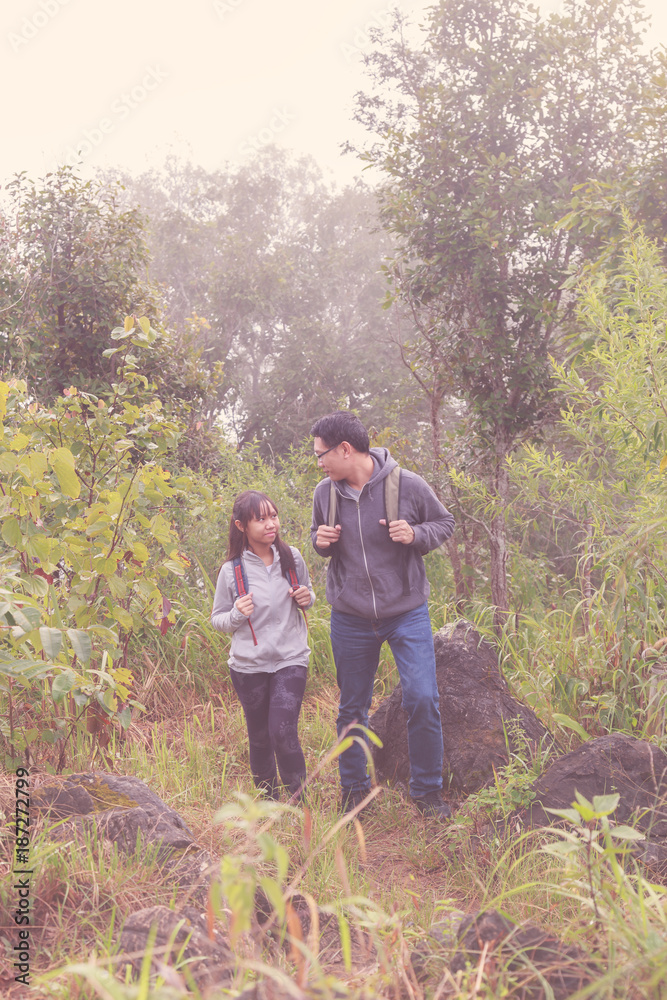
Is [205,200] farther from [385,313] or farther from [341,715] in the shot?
[341,715]

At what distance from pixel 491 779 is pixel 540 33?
20.1 feet

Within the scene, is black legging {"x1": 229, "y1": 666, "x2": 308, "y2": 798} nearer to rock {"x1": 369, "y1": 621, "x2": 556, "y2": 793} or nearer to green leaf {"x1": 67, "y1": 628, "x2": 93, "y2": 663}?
rock {"x1": 369, "y1": 621, "x2": 556, "y2": 793}

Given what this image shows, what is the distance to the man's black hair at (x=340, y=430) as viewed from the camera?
3.56 m

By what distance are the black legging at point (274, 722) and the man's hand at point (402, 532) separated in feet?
2.56

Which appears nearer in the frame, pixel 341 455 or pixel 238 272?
pixel 341 455

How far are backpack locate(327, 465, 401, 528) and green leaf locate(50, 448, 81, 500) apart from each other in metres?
1.37

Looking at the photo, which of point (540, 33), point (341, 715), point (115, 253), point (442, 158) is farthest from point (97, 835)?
point (540, 33)

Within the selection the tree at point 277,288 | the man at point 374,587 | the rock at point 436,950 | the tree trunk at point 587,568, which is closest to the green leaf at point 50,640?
the rock at point 436,950

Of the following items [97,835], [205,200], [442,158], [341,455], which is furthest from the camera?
[205,200]

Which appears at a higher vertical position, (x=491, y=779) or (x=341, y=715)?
(x=341, y=715)

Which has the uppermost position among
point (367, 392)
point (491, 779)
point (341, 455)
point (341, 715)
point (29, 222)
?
point (29, 222)

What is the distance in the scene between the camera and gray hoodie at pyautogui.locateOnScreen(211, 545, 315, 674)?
3.53m

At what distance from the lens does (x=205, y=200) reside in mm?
22375

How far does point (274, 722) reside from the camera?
3494 mm
